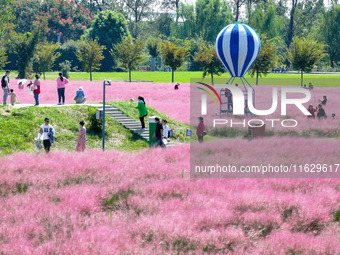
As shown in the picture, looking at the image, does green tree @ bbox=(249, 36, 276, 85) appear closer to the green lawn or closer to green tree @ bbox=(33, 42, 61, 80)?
green tree @ bbox=(33, 42, 61, 80)

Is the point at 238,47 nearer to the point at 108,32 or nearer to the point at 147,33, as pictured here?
the point at 108,32

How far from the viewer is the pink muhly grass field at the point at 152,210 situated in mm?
9875

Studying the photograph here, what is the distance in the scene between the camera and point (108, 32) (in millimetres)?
93188

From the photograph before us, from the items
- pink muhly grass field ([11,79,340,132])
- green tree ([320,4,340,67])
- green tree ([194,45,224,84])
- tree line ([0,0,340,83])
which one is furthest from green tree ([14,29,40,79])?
green tree ([320,4,340,67])

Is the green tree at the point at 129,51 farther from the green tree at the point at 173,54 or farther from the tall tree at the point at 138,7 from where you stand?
the tall tree at the point at 138,7

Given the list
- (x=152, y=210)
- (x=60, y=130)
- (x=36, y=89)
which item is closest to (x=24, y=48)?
(x=36, y=89)

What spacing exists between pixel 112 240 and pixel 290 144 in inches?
495

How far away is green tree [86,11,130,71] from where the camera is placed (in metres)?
92.2

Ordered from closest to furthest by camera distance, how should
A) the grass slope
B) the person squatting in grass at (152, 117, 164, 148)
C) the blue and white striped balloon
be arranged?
the person squatting in grass at (152, 117, 164, 148) → the grass slope → the blue and white striped balloon

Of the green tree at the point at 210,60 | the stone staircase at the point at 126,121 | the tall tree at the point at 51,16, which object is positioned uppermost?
the tall tree at the point at 51,16

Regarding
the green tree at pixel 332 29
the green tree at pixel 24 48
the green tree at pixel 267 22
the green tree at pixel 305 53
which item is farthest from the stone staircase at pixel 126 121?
the green tree at pixel 267 22

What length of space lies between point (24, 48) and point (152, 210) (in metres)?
53.8

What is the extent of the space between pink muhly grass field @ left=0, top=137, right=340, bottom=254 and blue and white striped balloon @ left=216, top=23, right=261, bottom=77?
32.4 metres

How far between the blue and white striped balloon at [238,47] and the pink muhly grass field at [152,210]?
3243 cm
